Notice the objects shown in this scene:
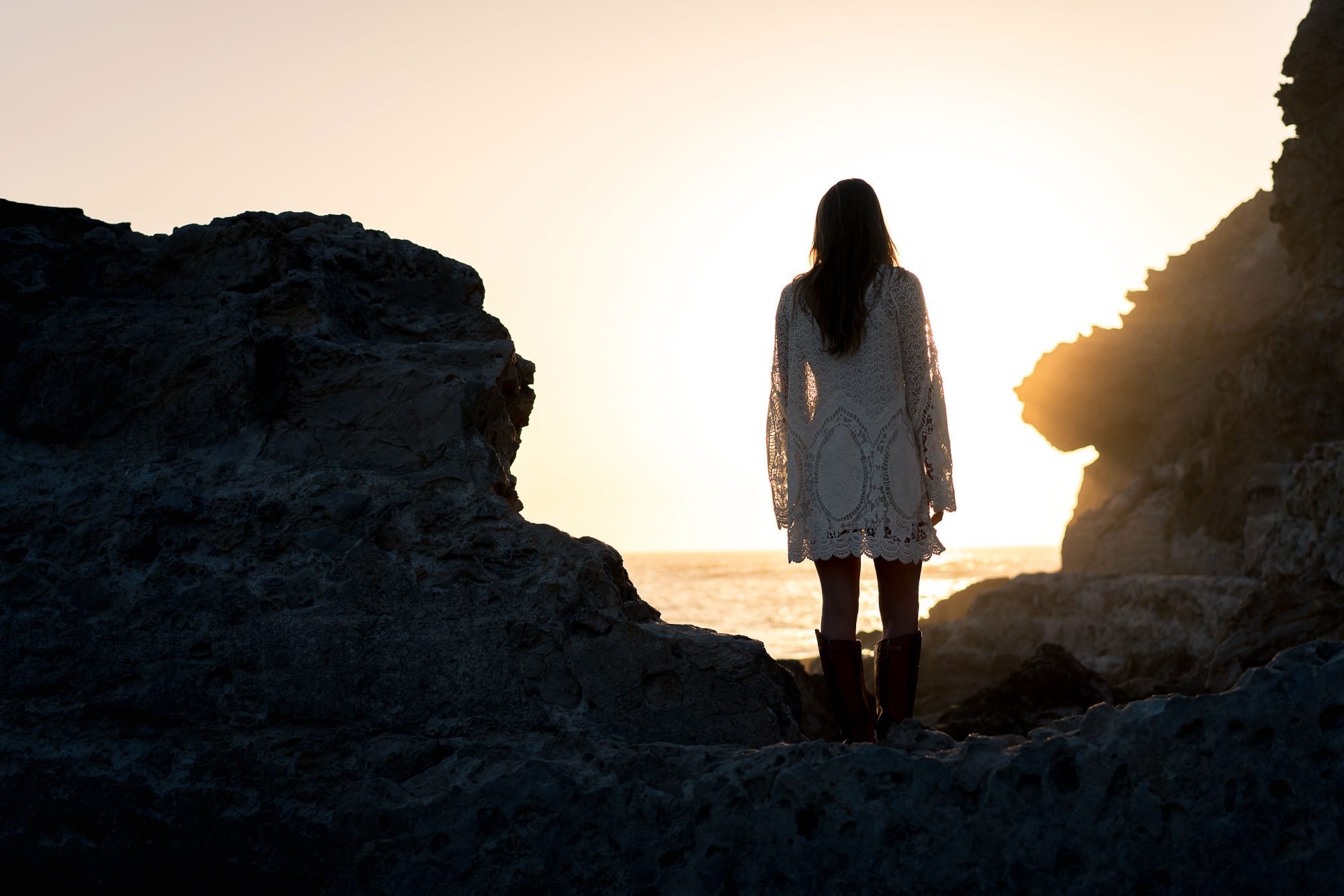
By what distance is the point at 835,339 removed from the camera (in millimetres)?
3631

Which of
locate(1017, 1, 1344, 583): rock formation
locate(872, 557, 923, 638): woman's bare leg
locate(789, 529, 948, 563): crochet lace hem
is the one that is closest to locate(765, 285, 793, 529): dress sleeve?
locate(789, 529, 948, 563): crochet lace hem

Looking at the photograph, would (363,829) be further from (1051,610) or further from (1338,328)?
(1338,328)

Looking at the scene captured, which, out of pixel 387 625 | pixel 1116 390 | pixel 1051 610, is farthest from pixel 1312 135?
pixel 387 625

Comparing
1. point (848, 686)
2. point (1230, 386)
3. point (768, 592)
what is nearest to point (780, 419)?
point (848, 686)

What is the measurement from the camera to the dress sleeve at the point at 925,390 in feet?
11.9

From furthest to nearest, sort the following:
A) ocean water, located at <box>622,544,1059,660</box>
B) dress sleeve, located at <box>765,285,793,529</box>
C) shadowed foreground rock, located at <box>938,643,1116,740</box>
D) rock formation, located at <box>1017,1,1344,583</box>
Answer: ocean water, located at <box>622,544,1059,660</box> → rock formation, located at <box>1017,1,1344,583</box> → shadowed foreground rock, located at <box>938,643,1116,740</box> → dress sleeve, located at <box>765,285,793,529</box>

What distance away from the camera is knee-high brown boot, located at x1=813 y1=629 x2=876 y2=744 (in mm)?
3609

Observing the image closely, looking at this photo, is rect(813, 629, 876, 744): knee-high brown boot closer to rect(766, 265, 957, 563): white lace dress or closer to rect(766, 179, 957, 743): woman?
rect(766, 179, 957, 743): woman

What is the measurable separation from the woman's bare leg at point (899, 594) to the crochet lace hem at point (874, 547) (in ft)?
0.13

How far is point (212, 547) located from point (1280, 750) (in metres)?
3.06

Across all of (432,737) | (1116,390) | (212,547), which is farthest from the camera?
(1116,390)

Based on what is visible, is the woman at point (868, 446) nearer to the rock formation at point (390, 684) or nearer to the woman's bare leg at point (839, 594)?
the woman's bare leg at point (839, 594)

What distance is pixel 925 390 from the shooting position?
11.9 ft

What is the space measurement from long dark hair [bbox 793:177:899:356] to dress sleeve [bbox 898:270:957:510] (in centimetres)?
15
